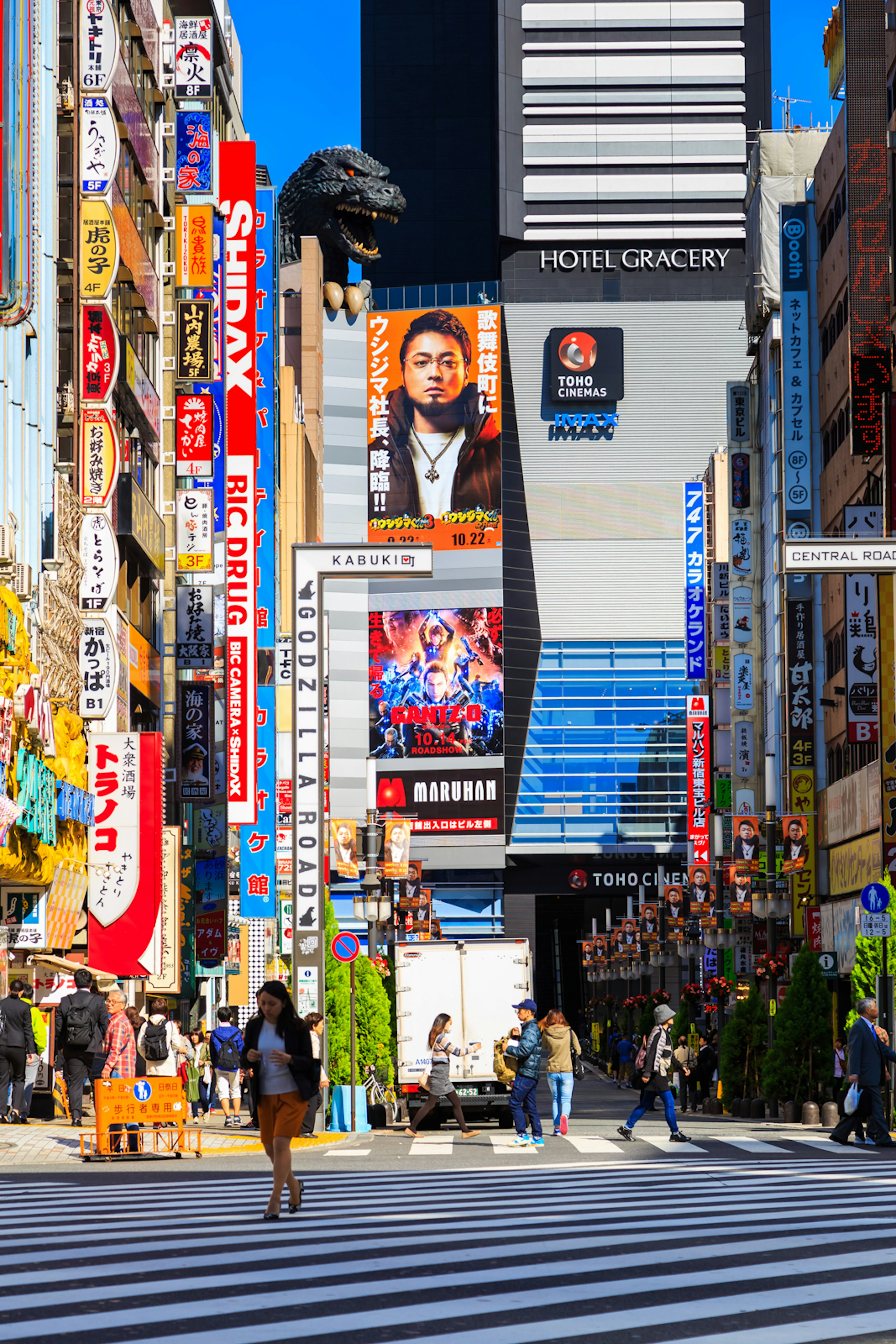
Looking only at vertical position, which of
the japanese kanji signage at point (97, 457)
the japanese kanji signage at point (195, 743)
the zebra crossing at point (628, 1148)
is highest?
the japanese kanji signage at point (97, 457)

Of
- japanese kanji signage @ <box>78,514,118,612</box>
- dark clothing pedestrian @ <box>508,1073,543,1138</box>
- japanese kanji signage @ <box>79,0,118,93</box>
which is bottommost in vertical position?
dark clothing pedestrian @ <box>508,1073,543,1138</box>

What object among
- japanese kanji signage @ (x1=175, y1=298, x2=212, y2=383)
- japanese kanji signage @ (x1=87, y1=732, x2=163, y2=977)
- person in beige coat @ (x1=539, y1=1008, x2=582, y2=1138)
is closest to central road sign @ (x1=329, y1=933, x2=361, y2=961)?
person in beige coat @ (x1=539, y1=1008, x2=582, y2=1138)

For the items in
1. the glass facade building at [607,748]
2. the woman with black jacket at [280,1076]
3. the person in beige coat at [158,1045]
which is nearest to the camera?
the woman with black jacket at [280,1076]

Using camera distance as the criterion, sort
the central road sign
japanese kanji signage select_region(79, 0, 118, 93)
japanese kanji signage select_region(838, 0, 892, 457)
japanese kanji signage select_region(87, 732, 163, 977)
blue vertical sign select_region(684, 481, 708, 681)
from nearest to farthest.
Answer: the central road sign, japanese kanji signage select_region(79, 0, 118, 93), japanese kanji signage select_region(87, 732, 163, 977), japanese kanji signage select_region(838, 0, 892, 457), blue vertical sign select_region(684, 481, 708, 681)

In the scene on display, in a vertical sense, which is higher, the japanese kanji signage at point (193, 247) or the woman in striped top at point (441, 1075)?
the japanese kanji signage at point (193, 247)

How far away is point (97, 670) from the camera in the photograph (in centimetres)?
3356

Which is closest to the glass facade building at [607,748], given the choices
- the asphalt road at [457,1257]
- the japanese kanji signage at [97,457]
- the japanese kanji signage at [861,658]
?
the japanese kanji signage at [861,658]

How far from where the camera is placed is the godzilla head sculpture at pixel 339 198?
362 ft

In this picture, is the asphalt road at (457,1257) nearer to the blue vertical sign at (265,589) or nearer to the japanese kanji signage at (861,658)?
the japanese kanji signage at (861,658)

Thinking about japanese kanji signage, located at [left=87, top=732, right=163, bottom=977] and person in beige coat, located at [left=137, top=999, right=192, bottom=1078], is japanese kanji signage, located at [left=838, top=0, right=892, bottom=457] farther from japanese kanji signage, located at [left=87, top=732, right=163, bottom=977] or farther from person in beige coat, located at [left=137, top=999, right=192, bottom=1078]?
person in beige coat, located at [left=137, top=999, right=192, bottom=1078]

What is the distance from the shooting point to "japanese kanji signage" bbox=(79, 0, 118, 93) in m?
34.8

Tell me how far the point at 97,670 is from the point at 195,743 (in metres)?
12.3

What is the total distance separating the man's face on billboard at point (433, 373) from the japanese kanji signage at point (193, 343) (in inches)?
3022

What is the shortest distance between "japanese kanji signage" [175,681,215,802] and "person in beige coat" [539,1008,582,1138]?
19394 millimetres
